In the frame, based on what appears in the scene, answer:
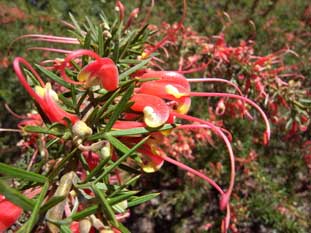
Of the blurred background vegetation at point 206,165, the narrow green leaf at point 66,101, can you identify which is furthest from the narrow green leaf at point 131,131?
the blurred background vegetation at point 206,165

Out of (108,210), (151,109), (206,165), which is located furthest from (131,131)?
(206,165)

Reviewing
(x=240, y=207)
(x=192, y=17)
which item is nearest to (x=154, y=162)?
(x=240, y=207)

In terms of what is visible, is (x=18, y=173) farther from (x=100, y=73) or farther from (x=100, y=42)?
(x=100, y=42)

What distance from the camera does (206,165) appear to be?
7.99 feet

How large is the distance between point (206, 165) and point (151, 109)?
1872mm

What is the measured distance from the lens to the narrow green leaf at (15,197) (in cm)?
40

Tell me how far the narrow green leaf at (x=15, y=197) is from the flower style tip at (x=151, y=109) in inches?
9.0

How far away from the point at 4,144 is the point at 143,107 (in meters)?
2.24

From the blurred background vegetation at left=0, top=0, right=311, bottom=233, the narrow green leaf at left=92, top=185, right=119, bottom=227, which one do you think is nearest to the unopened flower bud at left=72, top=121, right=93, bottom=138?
the narrow green leaf at left=92, top=185, right=119, bottom=227

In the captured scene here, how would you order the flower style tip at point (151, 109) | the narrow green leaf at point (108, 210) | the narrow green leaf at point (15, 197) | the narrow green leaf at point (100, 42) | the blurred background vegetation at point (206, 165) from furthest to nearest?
the blurred background vegetation at point (206, 165)
the narrow green leaf at point (100, 42)
the flower style tip at point (151, 109)
the narrow green leaf at point (108, 210)
the narrow green leaf at point (15, 197)

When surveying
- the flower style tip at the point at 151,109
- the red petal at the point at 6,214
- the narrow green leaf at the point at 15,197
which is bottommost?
the red petal at the point at 6,214

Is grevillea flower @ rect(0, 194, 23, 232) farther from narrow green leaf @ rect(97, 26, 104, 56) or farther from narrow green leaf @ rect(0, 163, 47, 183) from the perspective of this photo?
narrow green leaf @ rect(97, 26, 104, 56)

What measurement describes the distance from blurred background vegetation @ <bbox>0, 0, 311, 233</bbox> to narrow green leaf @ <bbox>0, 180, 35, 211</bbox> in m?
1.75

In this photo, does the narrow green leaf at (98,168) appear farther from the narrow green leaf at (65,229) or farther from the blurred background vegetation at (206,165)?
the blurred background vegetation at (206,165)
